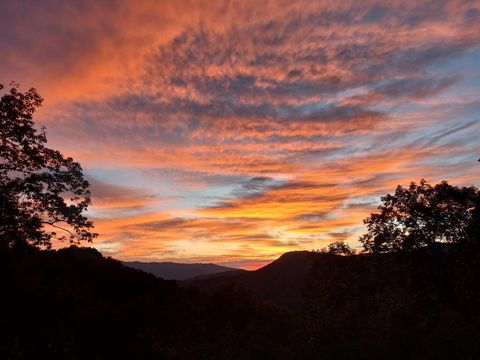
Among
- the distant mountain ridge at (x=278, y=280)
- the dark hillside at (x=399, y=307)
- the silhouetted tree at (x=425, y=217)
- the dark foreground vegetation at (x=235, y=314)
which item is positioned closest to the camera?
the dark hillside at (x=399, y=307)

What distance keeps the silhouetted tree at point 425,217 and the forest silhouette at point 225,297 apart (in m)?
0.07

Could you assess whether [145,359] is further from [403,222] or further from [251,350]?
[403,222]

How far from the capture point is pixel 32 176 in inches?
792

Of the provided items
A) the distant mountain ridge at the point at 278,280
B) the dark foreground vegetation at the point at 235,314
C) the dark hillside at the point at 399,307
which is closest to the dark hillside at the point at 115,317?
the dark foreground vegetation at the point at 235,314

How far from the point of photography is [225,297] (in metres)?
35.5

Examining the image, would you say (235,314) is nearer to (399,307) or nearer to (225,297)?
(225,297)

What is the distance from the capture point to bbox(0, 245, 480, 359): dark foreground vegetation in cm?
1700

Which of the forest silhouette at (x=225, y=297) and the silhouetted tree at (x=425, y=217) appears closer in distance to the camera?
the forest silhouette at (x=225, y=297)

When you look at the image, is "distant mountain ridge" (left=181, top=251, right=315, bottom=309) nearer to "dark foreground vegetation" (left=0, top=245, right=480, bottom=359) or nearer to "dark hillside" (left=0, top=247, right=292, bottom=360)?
"dark foreground vegetation" (left=0, top=245, right=480, bottom=359)

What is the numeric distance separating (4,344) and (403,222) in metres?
23.3

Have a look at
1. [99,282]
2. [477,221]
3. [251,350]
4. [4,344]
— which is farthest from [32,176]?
[477,221]

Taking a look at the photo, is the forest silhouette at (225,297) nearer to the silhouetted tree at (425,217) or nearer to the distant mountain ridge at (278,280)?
the silhouetted tree at (425,217)

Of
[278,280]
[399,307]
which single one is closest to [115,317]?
[399,307]

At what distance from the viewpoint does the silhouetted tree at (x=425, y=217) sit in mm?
27328
